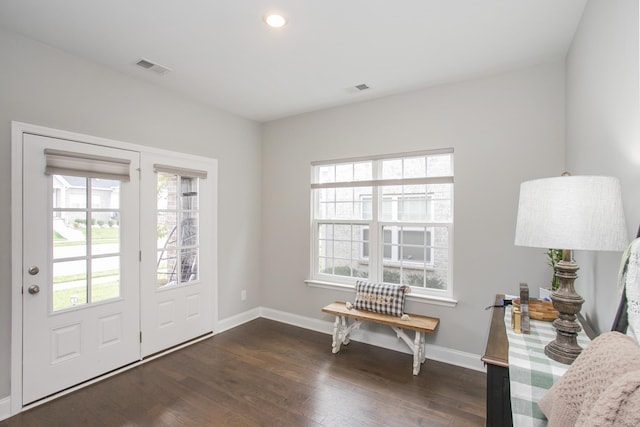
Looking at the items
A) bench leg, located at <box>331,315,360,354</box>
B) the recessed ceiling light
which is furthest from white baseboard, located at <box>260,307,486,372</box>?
the recessed ceiling light

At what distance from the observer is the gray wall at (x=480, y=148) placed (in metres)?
2.70

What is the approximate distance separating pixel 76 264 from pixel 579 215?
3.37 metres

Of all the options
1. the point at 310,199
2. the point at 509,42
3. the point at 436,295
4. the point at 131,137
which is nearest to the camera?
the point at 509,42

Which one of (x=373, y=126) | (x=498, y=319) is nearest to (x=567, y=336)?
(x=498, y=319)

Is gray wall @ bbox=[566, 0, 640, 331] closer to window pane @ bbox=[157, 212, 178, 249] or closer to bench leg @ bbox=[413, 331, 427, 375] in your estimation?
bench leg @ bbox=[413, 331, 427, 375]

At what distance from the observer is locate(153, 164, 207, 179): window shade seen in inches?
125

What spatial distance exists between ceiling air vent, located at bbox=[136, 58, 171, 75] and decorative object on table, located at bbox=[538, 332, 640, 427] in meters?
3.31

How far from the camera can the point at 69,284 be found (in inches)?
102

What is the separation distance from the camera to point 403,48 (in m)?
2.46

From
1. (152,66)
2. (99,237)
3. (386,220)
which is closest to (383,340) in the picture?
(386,220)

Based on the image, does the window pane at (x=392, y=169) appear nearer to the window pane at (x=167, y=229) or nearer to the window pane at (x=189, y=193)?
the window pane at (x=189, y=193)

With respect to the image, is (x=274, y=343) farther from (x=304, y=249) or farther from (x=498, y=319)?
(x=498, y=319)

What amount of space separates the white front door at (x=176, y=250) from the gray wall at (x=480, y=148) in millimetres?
1584

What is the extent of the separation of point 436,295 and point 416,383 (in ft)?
2.87
